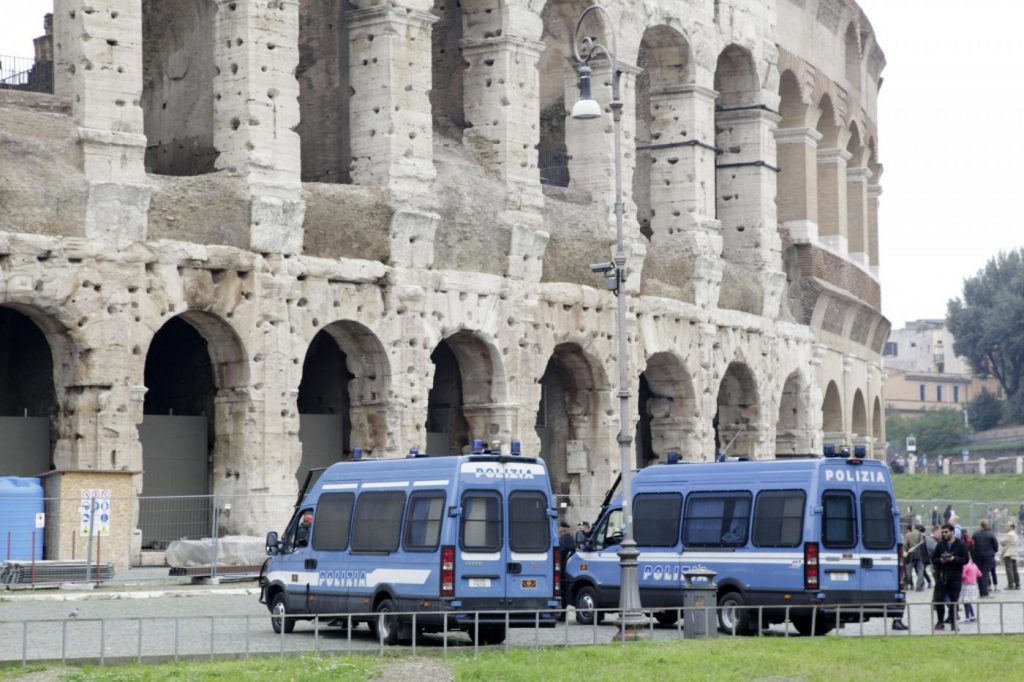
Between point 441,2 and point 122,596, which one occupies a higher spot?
point 441,2

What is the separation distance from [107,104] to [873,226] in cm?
3403

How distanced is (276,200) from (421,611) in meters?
13.6

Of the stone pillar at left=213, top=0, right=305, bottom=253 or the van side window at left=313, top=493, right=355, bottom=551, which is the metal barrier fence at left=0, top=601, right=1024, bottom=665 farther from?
the stone pillar at left=213, top=0, right=305, bottom=253

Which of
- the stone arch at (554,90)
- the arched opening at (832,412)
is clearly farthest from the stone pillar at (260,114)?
the arched opening at (832,412)

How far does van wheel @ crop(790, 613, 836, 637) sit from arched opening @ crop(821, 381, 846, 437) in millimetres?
30817

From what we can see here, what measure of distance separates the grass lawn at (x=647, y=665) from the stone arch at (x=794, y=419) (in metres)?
28.2

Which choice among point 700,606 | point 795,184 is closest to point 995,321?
point 795,184

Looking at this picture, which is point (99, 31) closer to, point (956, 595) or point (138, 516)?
point (138, 516)

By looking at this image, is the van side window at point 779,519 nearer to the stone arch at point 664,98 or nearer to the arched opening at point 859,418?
the stone arch at point 664,98

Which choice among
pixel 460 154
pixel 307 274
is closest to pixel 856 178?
pixel 460 154

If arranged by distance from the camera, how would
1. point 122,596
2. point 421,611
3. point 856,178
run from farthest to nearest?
point 856,178 → point 122,596 → point 421,611

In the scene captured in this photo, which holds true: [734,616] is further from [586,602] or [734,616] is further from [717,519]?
[586,602]

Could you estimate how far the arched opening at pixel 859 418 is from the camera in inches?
2236

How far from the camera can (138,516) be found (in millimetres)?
32219
